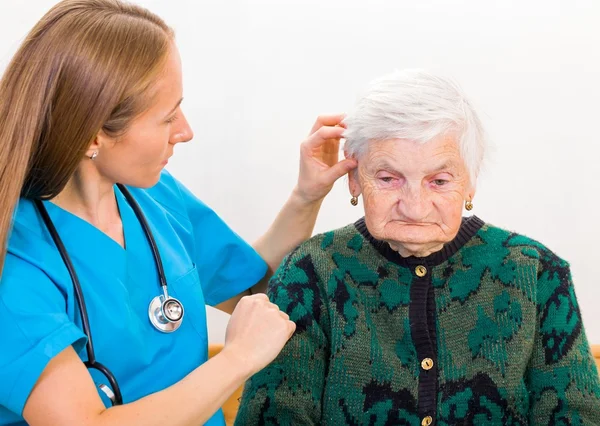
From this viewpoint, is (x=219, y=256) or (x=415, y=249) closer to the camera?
(x=415, y=249)

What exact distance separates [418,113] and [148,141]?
472 millimetres

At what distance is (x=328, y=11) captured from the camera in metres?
2.34

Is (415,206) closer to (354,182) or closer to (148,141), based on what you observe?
(354,182)

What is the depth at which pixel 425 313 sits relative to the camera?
1585mm

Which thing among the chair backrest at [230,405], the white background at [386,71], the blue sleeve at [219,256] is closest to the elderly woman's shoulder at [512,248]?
the blue sleeve at [219,256]

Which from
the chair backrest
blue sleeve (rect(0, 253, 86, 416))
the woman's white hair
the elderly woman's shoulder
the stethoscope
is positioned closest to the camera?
blue sleeve (rect(0, 253, 86, 416))

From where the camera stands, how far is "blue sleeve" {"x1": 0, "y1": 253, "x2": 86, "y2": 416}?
125cm

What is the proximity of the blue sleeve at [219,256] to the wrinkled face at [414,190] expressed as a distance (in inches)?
14.8

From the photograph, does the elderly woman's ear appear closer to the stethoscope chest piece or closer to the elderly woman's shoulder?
the elderly woman's shoulder

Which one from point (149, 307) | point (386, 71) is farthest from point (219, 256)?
point (386, 71)

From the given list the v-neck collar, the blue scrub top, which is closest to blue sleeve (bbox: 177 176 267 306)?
the blue scrub top

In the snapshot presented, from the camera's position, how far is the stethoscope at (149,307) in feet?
4.45

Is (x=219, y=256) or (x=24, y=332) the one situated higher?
(x=24, y=332)

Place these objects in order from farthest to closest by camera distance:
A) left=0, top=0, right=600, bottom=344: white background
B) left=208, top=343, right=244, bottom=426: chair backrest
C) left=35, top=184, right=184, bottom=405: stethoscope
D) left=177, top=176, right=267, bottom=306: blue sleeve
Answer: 1. left=208, top=343, right=244, bottom=426: chair backrest
2. left=0, top=0, right=600, bottom=344: white background
3. left=177, top=176, right=267, bottom=306: blue sleeve
4. left=35, top=184, right=184, bottom=405: stethoscope
